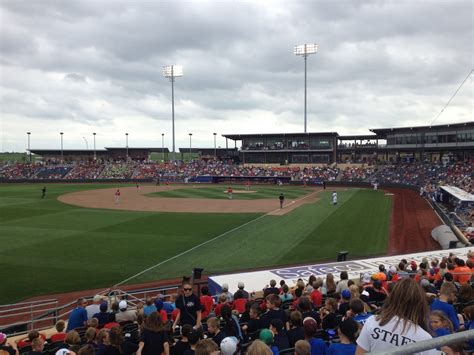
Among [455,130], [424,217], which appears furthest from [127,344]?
[455,130]

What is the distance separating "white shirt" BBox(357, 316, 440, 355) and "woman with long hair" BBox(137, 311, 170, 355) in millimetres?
3431

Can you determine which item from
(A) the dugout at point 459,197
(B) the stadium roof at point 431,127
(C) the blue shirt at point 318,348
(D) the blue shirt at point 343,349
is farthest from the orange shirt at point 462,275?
(B) the stadium roof at point 431,127

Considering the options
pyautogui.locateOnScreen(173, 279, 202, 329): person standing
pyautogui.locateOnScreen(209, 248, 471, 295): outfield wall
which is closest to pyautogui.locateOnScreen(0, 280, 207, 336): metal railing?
pyautogui.locateOnScreen(209, 248, 471, 295): outfield wall

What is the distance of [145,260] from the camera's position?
20328 mm

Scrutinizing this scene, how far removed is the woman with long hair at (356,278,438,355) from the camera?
11.5 ft

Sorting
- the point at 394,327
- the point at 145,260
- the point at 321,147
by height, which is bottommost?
the point at 145,260

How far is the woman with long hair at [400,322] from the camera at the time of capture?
11.5 feet

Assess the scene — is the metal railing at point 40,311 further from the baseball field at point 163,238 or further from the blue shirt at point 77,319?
the blue shirt at point 77,319

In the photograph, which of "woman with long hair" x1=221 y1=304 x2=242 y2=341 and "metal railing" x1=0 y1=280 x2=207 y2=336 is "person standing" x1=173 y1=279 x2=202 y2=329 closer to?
"woman with long hair" x1=221 y1=304 x2=242 y2=341

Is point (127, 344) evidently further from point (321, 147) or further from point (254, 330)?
point (321, 147)

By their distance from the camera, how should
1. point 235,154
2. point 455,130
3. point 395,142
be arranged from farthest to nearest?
1. point 235,154
2. point 395,142
3. point 455,130

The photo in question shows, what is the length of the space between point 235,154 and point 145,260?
92577 mm

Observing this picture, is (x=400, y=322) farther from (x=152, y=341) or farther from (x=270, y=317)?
(x=152, y=341)

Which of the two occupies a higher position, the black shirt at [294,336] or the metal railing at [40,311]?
Result: the black shirt at [294,336]
